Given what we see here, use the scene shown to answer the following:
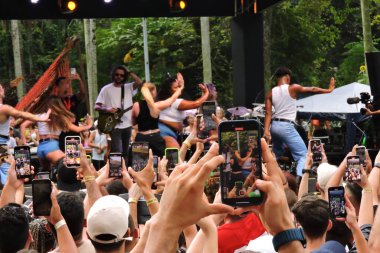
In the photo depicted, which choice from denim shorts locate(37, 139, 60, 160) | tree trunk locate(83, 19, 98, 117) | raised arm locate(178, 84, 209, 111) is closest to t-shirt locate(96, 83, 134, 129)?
raised arm locate(178, 84, 209, 111)

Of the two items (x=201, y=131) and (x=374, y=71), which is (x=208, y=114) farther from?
(x=374, y=71)

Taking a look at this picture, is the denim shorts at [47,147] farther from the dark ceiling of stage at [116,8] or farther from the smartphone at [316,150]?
the smartphone at [316,150]

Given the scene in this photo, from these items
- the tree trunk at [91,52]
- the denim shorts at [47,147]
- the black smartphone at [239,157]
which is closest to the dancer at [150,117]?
the denim shorts at [47,147]

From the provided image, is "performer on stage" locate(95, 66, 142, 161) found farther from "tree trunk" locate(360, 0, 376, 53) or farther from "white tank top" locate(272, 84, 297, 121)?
"tree trunk" locate(360, 0, 376, 53)

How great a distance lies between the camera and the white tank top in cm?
1203

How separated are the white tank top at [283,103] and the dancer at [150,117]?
1458 millimetres

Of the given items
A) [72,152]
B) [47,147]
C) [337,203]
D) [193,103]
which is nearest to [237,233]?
[337,203]

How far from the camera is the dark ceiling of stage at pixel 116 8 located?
13.1m

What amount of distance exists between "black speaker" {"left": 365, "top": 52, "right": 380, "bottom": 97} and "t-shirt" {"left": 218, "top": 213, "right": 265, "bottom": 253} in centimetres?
846

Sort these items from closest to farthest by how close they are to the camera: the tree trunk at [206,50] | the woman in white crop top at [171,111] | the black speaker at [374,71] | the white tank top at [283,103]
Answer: the woman in white crop top at [171,111]
the white tank top at [283,103]
the black speaker at [374,71]
the tree trunk at [206,50]

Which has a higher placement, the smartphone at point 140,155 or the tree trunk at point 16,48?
the tree trunk at point 16,48

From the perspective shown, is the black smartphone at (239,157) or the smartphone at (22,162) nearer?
the black smartphone at (239,157)

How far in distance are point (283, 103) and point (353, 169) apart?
Result: 277 inches

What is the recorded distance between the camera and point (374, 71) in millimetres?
12766
